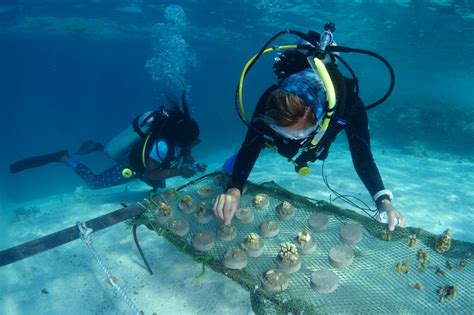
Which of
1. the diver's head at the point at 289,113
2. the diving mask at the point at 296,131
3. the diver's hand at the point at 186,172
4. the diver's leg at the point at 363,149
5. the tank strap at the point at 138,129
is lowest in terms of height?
the diver's hand at the point at 186,172

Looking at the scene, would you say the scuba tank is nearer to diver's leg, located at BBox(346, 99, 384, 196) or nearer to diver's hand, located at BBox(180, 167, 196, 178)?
diver's hand, located at BBox(180, 167, 196, 178)

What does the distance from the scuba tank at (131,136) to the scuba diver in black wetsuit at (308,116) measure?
4.09 metres

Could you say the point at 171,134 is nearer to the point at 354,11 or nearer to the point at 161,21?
the point at 354,11

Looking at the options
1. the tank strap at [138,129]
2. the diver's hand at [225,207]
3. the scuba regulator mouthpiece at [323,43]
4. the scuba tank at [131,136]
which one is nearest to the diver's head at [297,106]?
the scuba regulator mouthpiece at [323,43]

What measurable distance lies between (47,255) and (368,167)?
5.44m

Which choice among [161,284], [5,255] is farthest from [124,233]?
[5,255]

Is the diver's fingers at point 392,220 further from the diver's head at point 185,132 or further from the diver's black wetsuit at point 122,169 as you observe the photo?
the diver's black wetsuit at point 122,169

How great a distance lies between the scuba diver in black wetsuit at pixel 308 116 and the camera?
2.55 meters

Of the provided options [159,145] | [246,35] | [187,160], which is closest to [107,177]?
[187,160]

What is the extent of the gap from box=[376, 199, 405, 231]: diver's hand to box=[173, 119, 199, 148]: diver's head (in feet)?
13.8

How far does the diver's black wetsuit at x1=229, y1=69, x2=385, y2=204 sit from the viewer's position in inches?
129

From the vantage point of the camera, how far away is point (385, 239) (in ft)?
11.9

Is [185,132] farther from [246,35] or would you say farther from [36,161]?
[246,35]

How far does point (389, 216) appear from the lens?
3.31m
